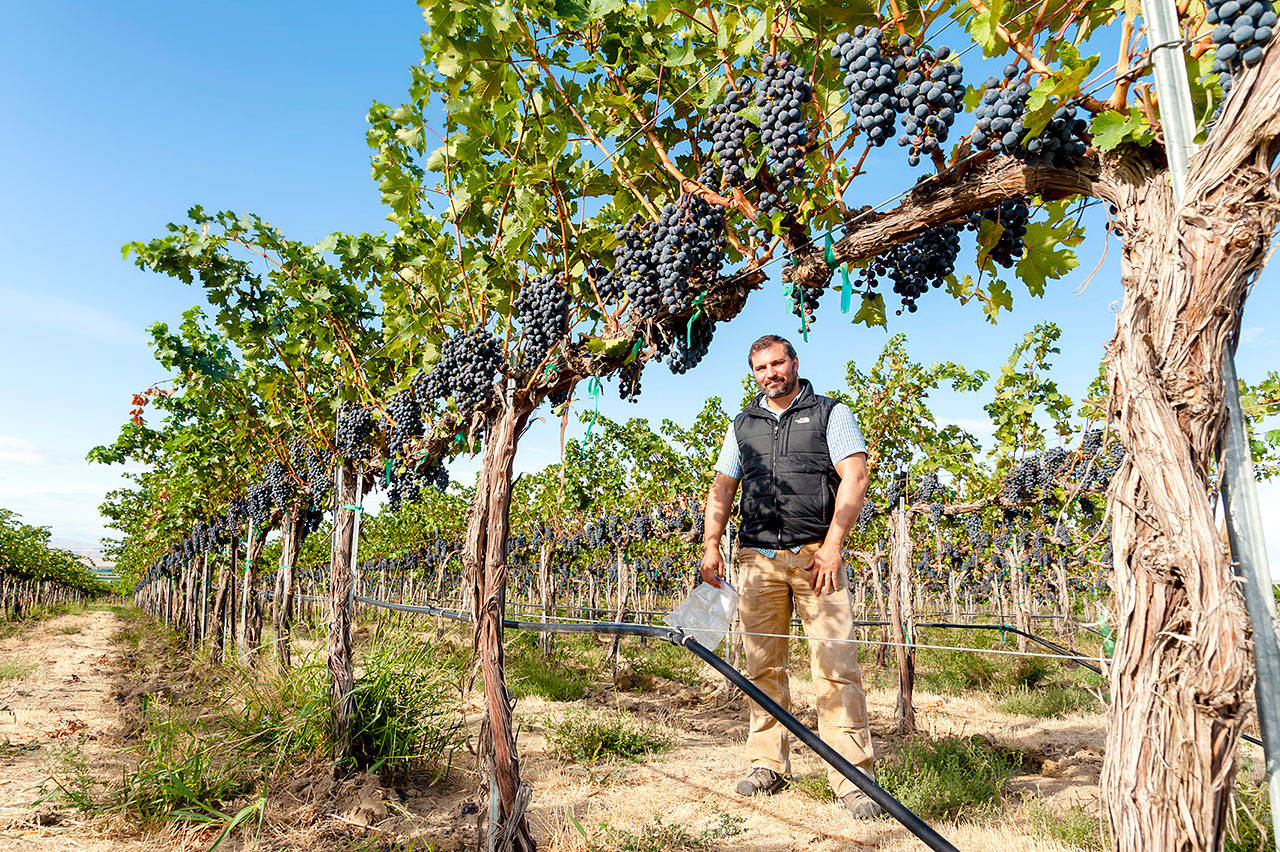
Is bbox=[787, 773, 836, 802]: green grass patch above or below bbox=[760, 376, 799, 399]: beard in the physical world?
below

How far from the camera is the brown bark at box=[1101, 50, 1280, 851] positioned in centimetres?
117

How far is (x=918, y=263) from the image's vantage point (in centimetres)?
243

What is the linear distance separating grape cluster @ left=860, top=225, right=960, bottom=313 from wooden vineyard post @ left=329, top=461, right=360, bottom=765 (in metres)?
3.87

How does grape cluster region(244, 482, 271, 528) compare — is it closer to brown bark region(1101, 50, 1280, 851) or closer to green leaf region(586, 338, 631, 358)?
green leaf region(586, 338, 631, 358)

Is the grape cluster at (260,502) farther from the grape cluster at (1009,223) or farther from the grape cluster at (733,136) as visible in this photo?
the grape cluster at (1009,223)

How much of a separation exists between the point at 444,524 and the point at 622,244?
15.8 m

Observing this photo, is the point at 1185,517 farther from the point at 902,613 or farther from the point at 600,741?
the point at 902,613

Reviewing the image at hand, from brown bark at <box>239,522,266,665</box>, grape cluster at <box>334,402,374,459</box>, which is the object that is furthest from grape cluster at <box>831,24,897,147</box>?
brown bark at <box>239,522,266,665</box>

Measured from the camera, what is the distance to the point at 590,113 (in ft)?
9.51

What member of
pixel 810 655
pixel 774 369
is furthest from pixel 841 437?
pixel 810 655

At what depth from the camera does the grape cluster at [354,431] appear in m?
5.13

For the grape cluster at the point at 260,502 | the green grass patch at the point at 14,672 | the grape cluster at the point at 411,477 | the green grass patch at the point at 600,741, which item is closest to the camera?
the green grass patch at the point at 600,741

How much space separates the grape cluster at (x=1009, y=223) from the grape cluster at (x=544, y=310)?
176 cm

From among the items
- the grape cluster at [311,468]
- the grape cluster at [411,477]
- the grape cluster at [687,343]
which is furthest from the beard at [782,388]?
the grape cluster at [311,468]
